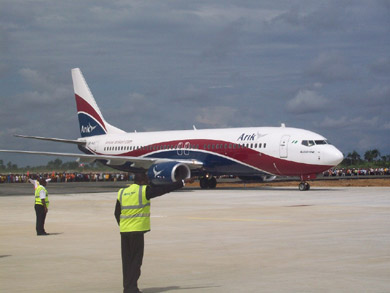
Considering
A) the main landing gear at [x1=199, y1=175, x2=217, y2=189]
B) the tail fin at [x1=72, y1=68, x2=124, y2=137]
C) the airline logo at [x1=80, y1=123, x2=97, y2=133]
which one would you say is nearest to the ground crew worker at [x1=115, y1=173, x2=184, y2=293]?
the main landing gear at [x1=199, y1=175, x2=217, y2=189]

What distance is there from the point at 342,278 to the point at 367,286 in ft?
2.70

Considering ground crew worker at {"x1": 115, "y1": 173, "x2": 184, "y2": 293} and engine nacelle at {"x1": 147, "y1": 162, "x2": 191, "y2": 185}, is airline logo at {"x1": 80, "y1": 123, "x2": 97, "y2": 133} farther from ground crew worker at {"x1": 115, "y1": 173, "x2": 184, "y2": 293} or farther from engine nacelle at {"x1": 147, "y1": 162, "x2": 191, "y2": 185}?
ground crew worker at {"x1": 115, "y1": 173, "x2": 184, "y2": 293}

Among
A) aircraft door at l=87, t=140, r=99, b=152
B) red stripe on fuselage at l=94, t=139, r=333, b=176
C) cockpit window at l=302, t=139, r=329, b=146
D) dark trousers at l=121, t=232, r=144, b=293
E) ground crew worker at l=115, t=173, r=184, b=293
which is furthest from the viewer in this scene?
aircraft door at l=87, t=140, r=99, b=152

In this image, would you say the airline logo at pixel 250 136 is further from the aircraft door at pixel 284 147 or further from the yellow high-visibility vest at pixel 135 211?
the yellow high-visibility vest at pixel 135 211

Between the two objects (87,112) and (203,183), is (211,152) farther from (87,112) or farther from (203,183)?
(87,112)

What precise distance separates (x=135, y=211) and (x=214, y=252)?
427 centimetres

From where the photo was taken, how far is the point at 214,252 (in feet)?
50.5

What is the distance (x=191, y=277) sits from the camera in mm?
12164

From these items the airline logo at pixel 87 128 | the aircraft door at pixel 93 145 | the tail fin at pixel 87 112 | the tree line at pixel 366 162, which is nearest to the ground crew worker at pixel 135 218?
the aircraft door at pixel 93 145

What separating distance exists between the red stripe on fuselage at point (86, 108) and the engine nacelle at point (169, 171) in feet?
49.0

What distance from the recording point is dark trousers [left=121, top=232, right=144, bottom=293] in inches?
427

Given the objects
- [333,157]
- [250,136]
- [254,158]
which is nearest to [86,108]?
[250,136]

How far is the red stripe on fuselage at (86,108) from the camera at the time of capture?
61.4 m

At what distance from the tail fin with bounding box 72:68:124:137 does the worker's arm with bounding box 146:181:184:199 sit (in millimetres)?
49973
